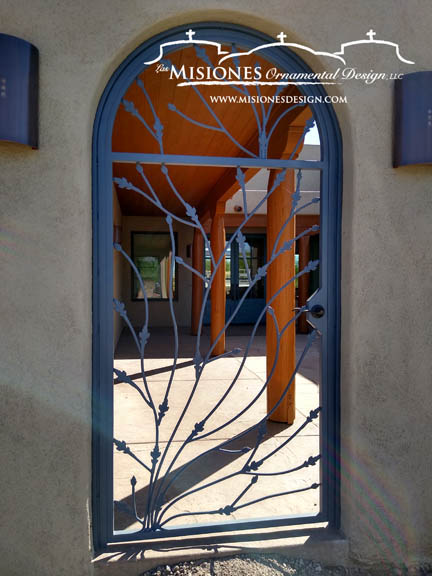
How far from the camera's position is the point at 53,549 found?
1898 millimetres

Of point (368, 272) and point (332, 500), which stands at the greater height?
point (368, 272)

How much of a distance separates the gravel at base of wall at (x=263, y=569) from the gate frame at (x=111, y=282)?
143 millimetres

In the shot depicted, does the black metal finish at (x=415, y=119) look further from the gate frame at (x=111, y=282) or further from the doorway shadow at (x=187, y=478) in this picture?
the doorway shadow at (x=187, y=478)

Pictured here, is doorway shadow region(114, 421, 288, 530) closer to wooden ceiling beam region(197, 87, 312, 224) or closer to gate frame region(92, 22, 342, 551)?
gate frame region(92, 22, 342, 551)

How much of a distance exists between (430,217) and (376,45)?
90cm

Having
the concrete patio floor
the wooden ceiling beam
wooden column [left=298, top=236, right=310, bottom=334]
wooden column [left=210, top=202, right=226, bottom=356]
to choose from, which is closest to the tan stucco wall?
the concrete patio floor

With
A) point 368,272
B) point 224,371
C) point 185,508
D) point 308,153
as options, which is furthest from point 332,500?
point 308,153

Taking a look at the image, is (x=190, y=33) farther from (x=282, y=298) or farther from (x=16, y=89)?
(x=282, y=298)

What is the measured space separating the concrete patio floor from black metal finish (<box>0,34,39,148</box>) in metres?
1.67

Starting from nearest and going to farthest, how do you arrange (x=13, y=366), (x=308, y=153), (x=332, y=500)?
(x=13, y=366) < (x=332, y=500) < (x=308, y=153)

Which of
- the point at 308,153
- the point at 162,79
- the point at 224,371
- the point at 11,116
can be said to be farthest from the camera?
the point at 308,153

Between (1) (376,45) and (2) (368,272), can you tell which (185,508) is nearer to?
(2) (368,272)

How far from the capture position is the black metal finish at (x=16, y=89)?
5.72 feet

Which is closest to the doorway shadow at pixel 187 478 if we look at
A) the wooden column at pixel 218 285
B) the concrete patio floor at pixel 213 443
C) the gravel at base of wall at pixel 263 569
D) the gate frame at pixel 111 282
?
the concrete patio floor at pixel 213 443
